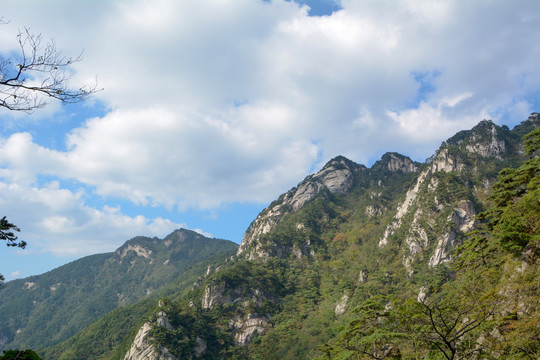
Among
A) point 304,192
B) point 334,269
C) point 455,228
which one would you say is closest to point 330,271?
point 334,269

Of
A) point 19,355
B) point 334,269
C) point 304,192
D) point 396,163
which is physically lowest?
point 334,269

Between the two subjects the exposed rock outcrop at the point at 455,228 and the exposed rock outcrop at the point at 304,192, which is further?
the exposed rock outcrop at the point at 304,192

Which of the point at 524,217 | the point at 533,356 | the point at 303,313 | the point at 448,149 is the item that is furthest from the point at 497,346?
the point at 448,149

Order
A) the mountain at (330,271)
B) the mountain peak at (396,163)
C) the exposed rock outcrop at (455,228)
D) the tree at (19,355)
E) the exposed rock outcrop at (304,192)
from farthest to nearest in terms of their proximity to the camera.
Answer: the mountain peak at (396,163) → the exposed rock outcrop at (304,192) → the exposed rock outcrop at (455,228) → the mountain at (330,271) → the tree at (19,355)

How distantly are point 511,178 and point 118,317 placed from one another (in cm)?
11560

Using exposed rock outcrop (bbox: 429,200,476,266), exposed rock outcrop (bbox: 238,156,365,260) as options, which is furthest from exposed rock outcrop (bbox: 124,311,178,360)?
exposed rock outcrop (bbox: 238,156,365,260)

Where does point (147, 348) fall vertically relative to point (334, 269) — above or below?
below

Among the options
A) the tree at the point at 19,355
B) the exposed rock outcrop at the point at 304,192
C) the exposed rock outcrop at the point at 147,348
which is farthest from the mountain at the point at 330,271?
the tree at the point at 19,355

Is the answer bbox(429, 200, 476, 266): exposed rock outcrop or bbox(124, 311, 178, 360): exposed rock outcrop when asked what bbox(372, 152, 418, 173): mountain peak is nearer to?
bbox(429, 200, 476, 266): exposed rock outcrop

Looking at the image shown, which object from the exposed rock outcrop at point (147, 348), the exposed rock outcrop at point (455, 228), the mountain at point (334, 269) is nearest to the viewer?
the exposed rock outcrop at point (147, 348)

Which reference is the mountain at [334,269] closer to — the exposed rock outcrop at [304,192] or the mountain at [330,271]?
the mountain at [330,271]

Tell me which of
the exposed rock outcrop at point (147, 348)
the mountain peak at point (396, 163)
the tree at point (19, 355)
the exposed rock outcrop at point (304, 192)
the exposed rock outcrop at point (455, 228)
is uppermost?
the mountain peak at point (396, 163)

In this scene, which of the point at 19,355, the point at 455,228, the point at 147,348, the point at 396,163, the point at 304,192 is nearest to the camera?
the point at 19,355

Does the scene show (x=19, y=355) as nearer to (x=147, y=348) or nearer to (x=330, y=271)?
(x=147, y=348)
